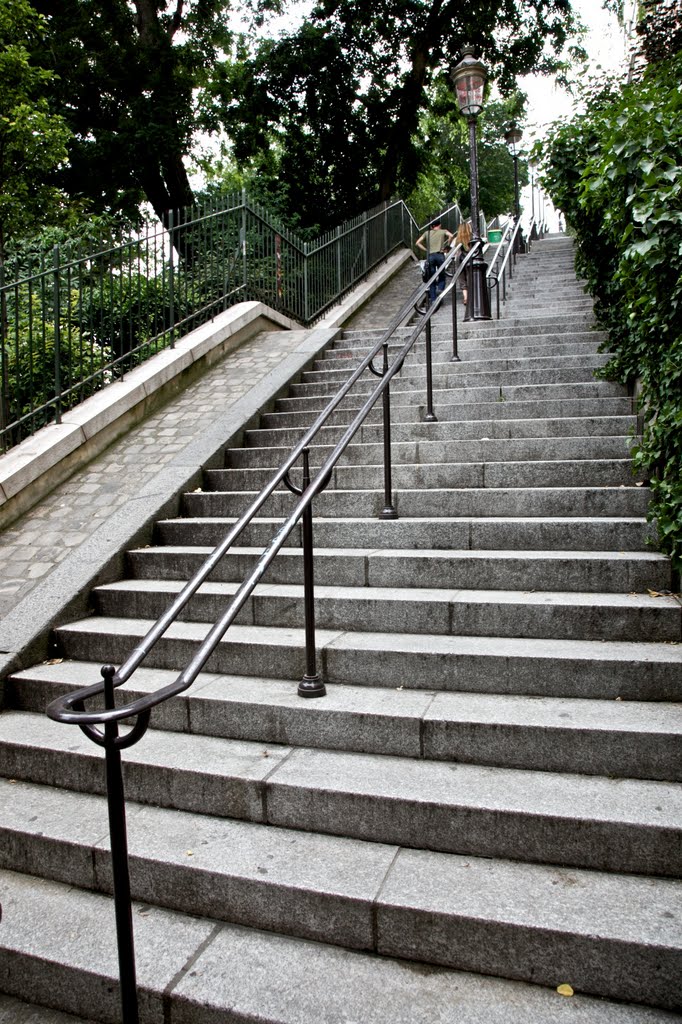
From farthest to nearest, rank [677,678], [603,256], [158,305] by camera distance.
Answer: [158,305] → [603,256] → [677,678]

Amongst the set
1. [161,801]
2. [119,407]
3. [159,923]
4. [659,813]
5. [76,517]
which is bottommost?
[159,923]

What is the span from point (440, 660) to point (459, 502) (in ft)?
5.36

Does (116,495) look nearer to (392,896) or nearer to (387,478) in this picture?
(387,478)

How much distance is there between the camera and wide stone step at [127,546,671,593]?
375 cm

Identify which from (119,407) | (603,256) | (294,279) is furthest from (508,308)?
(119,407)

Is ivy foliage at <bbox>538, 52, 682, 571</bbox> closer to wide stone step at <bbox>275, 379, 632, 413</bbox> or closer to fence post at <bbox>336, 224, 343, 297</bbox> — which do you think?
wide stone step at <bbox>275, 379, 632, 413</bbox>

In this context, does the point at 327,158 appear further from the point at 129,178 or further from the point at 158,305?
the point at 158,305

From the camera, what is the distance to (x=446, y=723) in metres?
2.98

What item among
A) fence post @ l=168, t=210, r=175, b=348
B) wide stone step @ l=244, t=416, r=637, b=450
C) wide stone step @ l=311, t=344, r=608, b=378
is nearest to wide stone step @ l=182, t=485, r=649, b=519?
wide stone step @ l=244, t=416, r=637, b=450

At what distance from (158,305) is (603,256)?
445 centimetres

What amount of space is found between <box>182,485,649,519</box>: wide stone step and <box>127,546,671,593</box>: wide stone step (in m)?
0.47

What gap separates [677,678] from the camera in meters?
3.04

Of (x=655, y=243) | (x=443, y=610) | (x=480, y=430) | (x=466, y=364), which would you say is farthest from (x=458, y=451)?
(x=655, y=243)

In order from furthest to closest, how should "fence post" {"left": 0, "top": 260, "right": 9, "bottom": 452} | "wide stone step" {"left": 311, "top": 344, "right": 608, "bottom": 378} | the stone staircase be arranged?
1. "wide stone step" {"left": 311, "top": 344, "right": 608, "bottom": 378}
2. "fence post" {"left": 0, "top": 260, "right": 9, "bottom": 452}
3. the stone staircase
